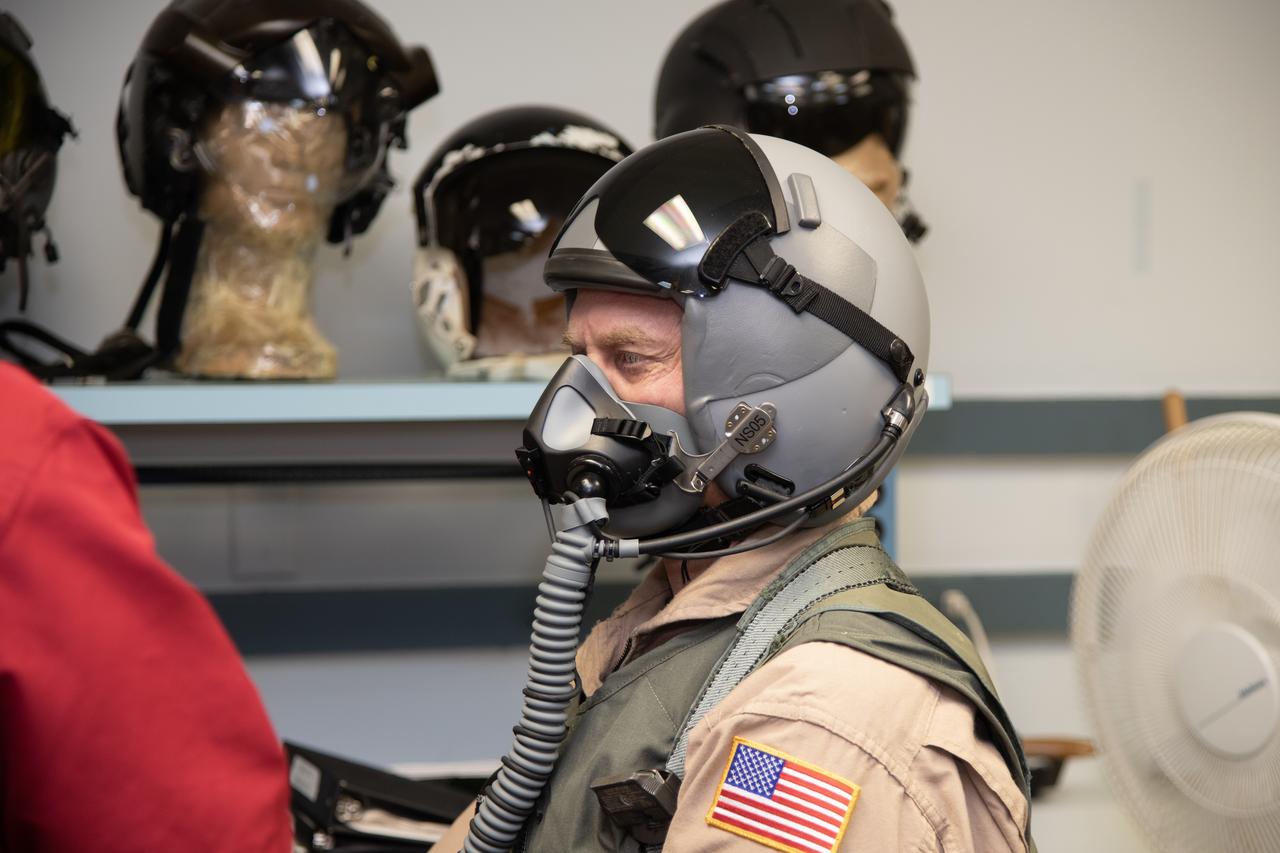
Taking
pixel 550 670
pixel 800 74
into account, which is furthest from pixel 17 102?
pixel 550 670

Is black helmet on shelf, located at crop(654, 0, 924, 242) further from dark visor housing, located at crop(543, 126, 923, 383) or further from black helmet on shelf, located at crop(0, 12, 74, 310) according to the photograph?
black helmet on shelf, located at crop(0, 12, 74, 310)

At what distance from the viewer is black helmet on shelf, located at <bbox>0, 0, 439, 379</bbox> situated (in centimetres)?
165

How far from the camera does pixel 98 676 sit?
1.79 feet

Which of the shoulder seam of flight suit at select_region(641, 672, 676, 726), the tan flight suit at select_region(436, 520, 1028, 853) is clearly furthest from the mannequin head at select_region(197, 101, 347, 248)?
the tan flight suit at select_region(436, 520, 1028, 853)

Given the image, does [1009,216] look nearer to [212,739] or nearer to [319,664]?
[319,664]

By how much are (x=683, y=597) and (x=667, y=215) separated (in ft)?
1.16

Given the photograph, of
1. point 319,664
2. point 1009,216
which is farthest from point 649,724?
point 1009,216

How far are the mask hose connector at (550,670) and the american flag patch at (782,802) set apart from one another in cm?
23

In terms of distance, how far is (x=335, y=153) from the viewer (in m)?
1.75

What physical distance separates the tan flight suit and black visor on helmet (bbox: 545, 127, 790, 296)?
0.35 meters

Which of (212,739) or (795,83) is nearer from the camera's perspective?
(212,739)

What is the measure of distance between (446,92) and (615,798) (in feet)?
5.35

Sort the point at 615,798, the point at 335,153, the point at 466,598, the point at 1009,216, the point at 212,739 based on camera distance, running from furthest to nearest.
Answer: the point at 1009,216
the point at 466,598
the point at 335,153
the point at 615,798
the point at 212,739

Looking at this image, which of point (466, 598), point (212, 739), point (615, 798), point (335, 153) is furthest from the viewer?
point (466, 598)
